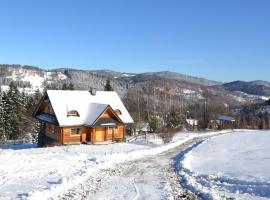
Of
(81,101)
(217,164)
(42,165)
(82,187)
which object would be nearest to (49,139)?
(81,101)

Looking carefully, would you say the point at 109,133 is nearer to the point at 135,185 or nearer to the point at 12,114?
the point at 135,185

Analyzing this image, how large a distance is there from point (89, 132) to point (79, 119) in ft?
6.13

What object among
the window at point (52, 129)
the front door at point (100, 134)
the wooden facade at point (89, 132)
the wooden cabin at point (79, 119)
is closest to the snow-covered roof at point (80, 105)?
the wooden cabin at point (79, 119)

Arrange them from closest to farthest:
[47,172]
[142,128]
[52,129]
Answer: [47,172]
[52,129]
[142,128]

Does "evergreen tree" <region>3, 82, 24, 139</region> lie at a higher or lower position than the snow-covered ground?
higher

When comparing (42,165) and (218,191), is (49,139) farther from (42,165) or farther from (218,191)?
(218,191)

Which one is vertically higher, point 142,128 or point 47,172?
point 142,128

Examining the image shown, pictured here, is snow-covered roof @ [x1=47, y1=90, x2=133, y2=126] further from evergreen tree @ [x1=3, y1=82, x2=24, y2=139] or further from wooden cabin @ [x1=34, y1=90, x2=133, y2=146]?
evergreen tree @ [x1=3, y1=82, x2=24, y2=139]

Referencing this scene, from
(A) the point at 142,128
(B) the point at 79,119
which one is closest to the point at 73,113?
(B) the point at 79,119

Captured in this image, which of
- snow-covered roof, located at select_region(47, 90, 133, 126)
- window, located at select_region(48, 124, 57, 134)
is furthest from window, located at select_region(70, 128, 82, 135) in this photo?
window, located at select_region(48, 124, 57, 134)

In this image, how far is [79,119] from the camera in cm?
3903

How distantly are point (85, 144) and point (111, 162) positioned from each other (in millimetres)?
15473

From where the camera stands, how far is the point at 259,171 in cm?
1842

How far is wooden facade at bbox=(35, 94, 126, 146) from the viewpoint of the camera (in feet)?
125
